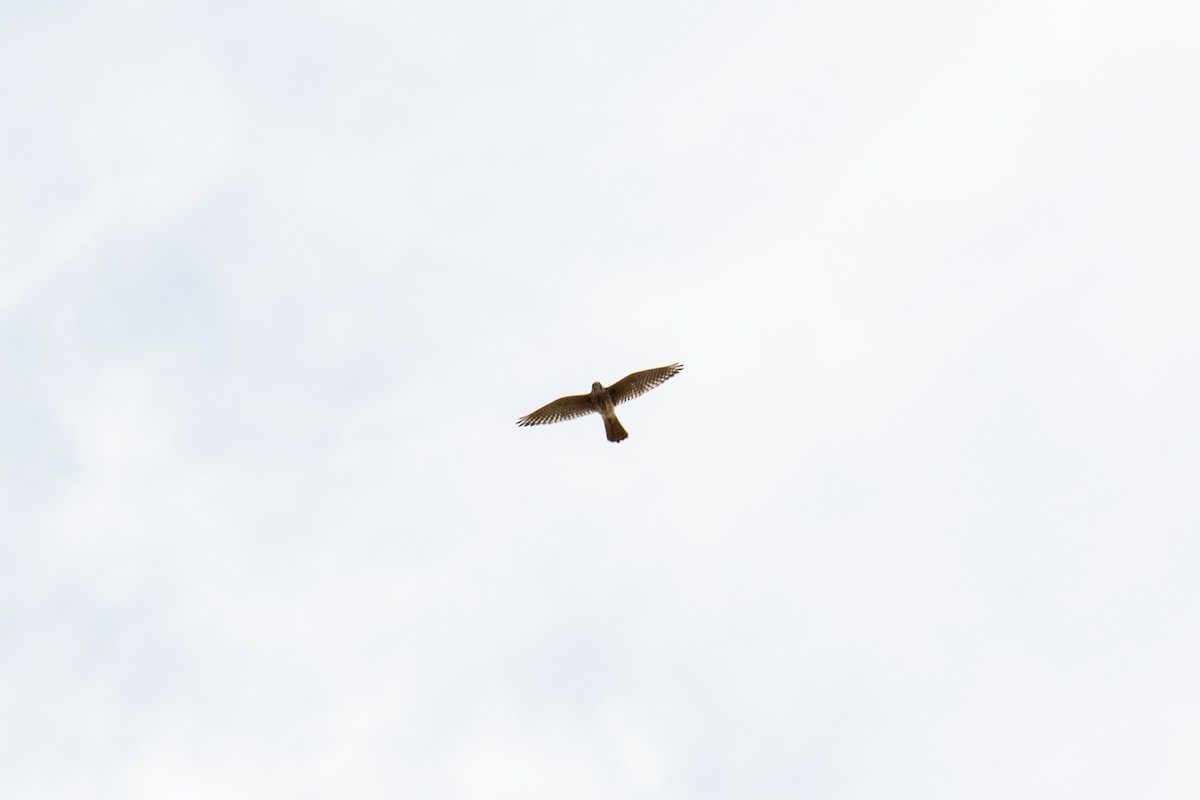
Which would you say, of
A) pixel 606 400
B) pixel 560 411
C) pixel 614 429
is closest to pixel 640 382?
pixel 606 400

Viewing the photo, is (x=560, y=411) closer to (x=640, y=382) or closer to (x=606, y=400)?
(x=606, y=400)

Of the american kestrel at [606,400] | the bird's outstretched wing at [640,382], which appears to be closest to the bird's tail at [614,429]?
the american kestrel at [606,400]

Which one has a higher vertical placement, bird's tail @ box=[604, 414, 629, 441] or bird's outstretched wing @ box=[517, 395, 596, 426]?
bird's outstretched wing @ box=[517, 395, 596, 426]

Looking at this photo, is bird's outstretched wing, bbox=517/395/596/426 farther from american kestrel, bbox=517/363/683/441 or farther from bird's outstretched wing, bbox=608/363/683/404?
bird's outstretched wing, bbox=608/363/683/404

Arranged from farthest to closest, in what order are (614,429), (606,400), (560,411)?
(560,411)
(606,400)
(614,429)

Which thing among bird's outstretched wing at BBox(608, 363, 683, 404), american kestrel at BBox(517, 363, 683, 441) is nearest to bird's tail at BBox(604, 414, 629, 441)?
american kestrel at BBox(517, 363, 683, 441)
